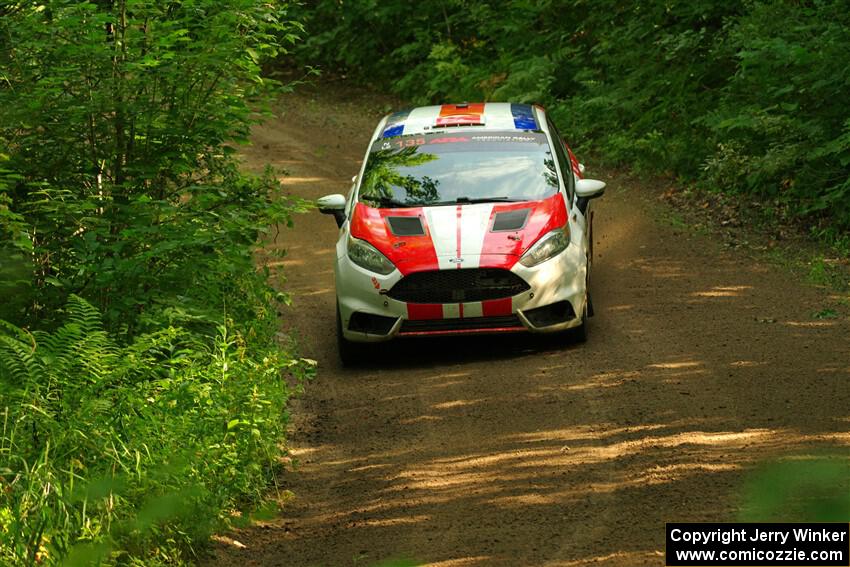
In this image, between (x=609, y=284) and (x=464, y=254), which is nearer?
(x=464, y=254)

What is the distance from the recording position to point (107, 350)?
7.45 m

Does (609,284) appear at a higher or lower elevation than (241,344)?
lower

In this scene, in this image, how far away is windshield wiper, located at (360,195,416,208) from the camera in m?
10.0

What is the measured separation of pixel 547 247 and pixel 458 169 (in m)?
1.28

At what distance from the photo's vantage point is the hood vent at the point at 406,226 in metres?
9.64

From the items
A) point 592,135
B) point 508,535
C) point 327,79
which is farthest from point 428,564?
point 327,79

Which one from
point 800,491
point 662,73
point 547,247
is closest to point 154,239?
point 547,247

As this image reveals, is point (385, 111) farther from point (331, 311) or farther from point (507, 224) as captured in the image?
point (507, 224)

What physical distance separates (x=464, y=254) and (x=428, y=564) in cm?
416

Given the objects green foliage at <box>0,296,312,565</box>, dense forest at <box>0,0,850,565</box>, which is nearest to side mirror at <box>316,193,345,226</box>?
dense forest at <box>0,0,850,565</box>

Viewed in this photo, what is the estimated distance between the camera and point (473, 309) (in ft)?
30.8

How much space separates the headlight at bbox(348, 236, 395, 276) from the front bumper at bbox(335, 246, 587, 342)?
0.05 metres

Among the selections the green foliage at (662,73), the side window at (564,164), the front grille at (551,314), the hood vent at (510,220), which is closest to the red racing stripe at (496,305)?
the front grille at (551,314)

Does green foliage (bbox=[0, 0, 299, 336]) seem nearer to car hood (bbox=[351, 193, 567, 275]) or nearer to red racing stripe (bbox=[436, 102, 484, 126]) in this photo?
car hood (bbox=[351, 193, 567, 275])
